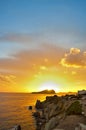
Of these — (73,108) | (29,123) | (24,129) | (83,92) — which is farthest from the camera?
(29,123)

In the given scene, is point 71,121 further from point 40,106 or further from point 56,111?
point 40,106

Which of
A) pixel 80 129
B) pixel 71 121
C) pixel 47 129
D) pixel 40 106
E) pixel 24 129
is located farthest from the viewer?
pixel 40 106

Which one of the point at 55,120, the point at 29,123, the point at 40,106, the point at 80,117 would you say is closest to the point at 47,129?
the point at 55,120

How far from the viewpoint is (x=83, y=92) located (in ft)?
178

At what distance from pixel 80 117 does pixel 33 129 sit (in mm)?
26344

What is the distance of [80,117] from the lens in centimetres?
3541

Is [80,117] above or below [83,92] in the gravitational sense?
below

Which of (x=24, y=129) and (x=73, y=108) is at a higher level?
(x=73, y=108)

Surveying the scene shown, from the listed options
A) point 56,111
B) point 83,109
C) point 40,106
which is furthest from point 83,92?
point 40,106

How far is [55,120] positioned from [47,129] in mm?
2590

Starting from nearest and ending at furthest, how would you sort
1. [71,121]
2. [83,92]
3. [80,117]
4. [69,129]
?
[69,129] < [71,121] < [80,117] < [83,92]

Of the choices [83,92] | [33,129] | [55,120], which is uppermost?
[83,92]

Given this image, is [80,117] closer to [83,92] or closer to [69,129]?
[69,129]

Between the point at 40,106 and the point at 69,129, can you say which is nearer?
the point at 69,129
